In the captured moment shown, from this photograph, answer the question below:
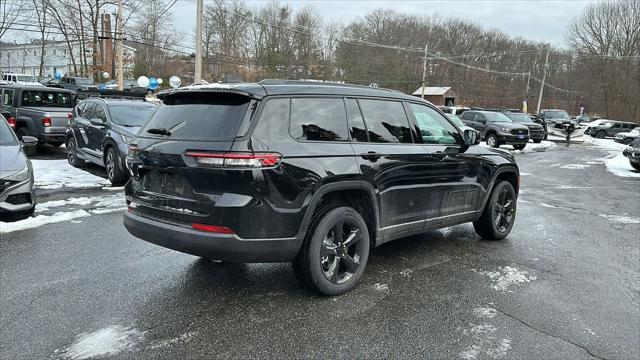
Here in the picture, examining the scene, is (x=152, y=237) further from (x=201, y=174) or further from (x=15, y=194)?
(x=15, y=194)

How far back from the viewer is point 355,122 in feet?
13.3

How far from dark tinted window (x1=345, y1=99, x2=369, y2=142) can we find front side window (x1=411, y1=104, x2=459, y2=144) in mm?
882

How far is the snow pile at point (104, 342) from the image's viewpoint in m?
2.89

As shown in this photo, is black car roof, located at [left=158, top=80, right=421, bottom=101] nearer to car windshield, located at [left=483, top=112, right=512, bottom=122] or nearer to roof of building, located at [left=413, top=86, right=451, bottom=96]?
car windshield, located at [left=483, top=112, right=512, bottom=122]

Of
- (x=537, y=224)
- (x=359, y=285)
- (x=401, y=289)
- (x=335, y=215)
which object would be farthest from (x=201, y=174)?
(x=537, y=224)

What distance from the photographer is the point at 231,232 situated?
128 inches

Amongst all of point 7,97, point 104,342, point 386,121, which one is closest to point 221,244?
point 104,342

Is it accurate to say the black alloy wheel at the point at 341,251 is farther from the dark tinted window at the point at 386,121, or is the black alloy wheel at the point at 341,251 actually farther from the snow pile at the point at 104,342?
the snow pile at the point at 104,342

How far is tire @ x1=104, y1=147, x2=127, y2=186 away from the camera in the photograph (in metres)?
8.84

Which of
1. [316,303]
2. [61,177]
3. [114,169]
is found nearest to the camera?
[316,303]

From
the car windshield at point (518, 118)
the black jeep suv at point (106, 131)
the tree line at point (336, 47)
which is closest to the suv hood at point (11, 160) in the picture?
the black jeep suv at point (106, 131)

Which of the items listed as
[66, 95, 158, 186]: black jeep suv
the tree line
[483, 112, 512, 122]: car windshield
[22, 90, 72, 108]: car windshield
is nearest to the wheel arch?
[66, 95, 158, 186]: black jeep suv

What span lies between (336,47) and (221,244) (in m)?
51.6

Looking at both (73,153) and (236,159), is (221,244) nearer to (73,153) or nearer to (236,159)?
(236,159)
